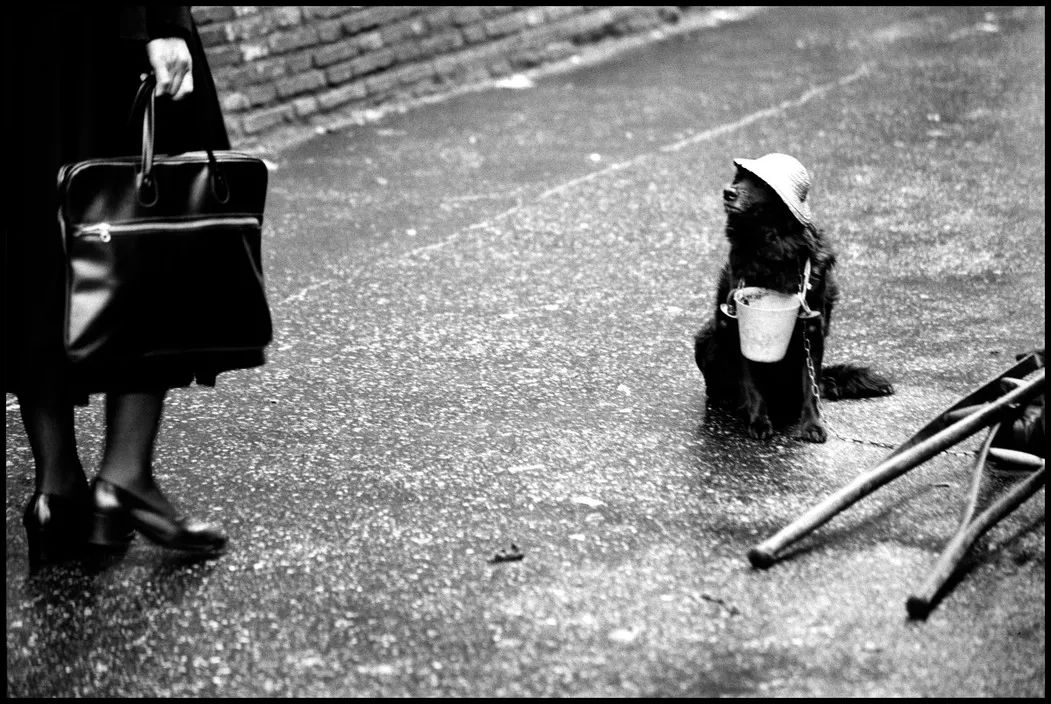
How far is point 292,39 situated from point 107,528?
5504 mm

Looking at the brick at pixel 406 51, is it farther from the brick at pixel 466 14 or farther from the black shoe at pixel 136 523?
the black shoe at pixel 136 523

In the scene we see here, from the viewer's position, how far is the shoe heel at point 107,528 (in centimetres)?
335

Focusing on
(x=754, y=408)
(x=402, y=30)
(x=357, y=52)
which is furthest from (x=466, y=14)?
(x=754, y=408)

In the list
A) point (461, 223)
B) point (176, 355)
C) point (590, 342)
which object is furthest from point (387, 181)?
point (176, 355)

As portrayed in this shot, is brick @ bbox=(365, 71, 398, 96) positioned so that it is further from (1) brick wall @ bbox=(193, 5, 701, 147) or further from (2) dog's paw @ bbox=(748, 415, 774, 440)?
(2) dog's paw @ bbox=(748, 415, 774, 440)

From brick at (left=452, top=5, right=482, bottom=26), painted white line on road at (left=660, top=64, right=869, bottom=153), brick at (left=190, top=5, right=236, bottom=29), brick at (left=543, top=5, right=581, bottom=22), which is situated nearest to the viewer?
brick at (left=190, top=5, right=236, bottom=29)

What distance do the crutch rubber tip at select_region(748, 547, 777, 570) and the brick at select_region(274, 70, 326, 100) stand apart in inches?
224

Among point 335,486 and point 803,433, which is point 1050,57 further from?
point 335,486

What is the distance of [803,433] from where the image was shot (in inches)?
163

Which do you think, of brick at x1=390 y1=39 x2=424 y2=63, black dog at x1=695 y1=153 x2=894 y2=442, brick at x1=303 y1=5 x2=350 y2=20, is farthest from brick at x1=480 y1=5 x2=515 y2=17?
black dog at x1=695 y1=153 x2=894 y2=442

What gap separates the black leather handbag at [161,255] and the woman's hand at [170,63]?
36 millimetres

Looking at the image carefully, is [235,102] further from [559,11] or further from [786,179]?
[786,179]

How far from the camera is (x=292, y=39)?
8.30 meters

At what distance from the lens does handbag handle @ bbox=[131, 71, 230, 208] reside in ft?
10.0
